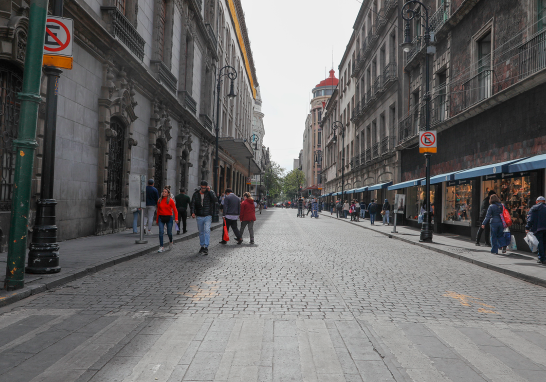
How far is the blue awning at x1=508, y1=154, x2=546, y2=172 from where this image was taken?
10688mm

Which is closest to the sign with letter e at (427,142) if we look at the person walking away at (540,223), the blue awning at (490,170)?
the blue awning at (490,170)

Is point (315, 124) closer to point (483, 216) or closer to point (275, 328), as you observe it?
point (483, 216)

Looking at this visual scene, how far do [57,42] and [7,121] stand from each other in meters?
3.71

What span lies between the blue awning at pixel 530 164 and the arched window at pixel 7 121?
40.7 feet

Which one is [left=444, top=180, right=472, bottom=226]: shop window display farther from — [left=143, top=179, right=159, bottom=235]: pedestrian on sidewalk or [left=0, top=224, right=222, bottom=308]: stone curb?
[left=0, top=224, right=222, bottom=308]: stone curb

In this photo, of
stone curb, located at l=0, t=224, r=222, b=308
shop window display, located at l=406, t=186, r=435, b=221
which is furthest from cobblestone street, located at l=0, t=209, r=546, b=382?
shop window display, located at l=406, t=186, r=435, b=221

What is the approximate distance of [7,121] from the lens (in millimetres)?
9297

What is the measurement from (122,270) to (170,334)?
428 cm

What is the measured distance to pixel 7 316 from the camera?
193 inches

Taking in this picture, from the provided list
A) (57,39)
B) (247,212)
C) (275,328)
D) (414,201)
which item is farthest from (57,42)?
(414,201)

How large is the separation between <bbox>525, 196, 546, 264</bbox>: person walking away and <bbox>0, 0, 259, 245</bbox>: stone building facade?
11.8 meters

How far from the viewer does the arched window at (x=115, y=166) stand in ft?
48.5

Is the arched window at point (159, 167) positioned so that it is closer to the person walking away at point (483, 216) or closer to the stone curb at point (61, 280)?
the stone curb at point (61, 280)

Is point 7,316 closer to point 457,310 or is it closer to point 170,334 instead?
point 170,334
